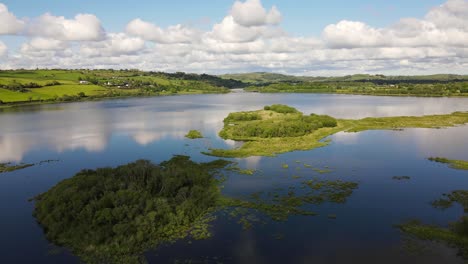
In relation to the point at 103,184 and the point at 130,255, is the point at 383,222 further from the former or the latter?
the point at 103,184

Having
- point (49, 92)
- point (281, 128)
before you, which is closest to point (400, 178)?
point (281, 128)

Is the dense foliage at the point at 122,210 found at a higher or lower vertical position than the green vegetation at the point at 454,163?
lower

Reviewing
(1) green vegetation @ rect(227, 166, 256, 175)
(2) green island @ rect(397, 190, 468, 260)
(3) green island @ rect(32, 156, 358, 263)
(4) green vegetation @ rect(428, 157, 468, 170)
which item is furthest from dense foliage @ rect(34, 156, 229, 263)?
(4) green vegetation @ rect(428, 157, 468, 170)

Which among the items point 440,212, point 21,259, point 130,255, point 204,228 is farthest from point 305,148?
point 21,259

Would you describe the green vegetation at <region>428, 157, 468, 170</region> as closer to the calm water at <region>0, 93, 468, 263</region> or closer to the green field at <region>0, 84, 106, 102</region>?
the calm water at <region>0, 93, 468, 263</region>

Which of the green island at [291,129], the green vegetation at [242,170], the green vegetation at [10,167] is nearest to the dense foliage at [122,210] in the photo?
the green vegetation at [242,170]

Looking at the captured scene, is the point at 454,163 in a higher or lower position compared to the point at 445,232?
higher

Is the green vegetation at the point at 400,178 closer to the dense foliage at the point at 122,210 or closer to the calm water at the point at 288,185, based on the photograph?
the calm water at the point at 288,185

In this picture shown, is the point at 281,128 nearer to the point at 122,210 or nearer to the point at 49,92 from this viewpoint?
the point at 122,210
